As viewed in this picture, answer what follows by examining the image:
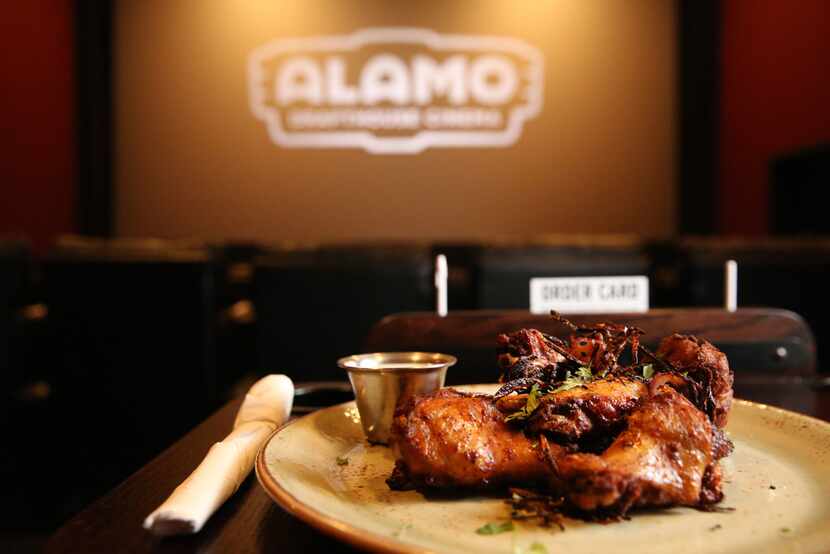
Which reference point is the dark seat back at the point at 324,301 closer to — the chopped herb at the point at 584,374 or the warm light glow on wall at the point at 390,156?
the chopped herb at the point at 584,374

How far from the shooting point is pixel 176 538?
0.71 m

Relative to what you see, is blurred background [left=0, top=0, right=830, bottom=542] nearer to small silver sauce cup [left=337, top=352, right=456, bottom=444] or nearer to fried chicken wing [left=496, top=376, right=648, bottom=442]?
small silver sauce cup [left=337, top=352, right=456, bottom=444]

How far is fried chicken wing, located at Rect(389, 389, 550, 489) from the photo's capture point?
2.56 ft

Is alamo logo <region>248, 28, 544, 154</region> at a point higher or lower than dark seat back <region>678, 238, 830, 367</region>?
higher

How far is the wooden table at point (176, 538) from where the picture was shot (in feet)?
2.29

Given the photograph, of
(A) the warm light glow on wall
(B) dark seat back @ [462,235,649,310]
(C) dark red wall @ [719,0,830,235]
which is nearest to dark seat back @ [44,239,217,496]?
(B) dark seat back @ [462,235,649,310]

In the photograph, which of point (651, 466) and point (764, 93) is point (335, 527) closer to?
point (651, 466)

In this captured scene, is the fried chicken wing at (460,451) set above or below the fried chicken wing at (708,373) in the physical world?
below

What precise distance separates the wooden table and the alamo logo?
5.99 metres

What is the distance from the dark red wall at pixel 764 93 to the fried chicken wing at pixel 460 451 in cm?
480

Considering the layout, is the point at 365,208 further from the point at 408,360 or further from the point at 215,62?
the point at 408,360

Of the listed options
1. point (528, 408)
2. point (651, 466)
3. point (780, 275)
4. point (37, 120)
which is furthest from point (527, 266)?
point (37, 120)

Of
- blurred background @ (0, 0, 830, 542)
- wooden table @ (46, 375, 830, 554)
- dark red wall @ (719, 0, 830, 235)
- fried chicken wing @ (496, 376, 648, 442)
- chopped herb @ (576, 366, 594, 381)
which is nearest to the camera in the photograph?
wooden table @ (46, 375, 830, 554)

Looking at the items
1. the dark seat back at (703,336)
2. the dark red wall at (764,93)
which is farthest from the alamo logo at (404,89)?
the dark seat back at (703,336)
